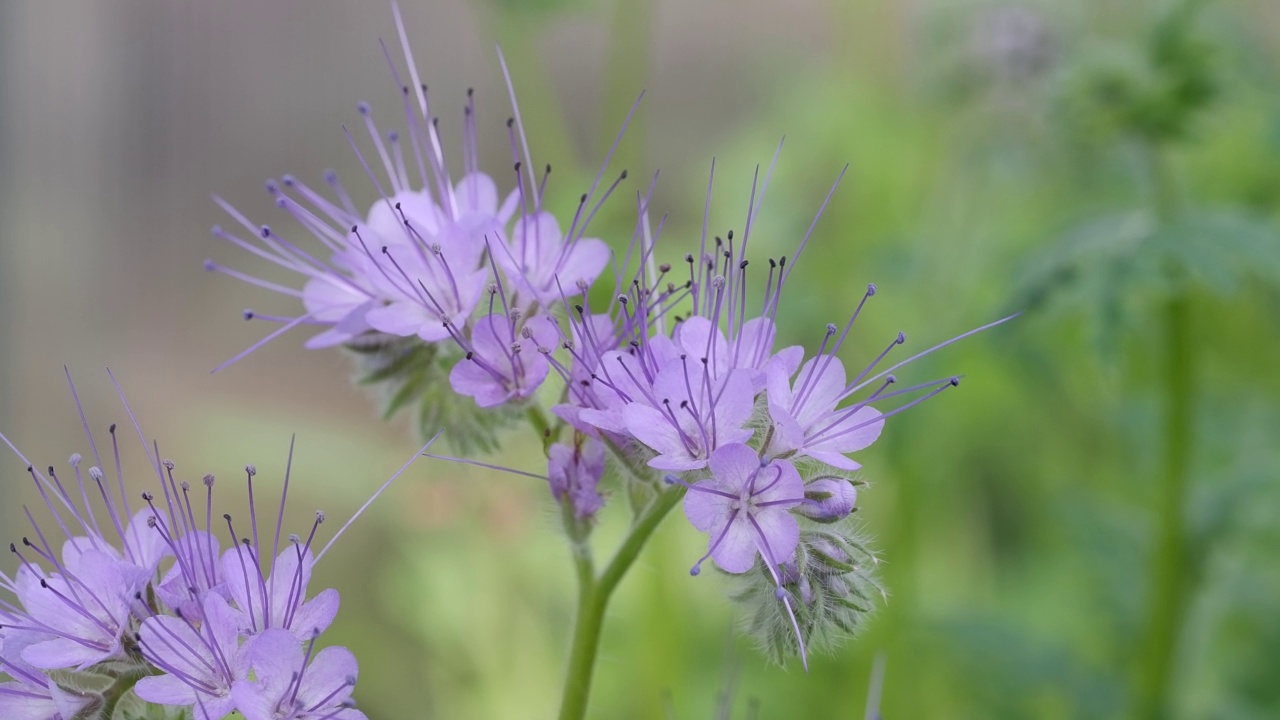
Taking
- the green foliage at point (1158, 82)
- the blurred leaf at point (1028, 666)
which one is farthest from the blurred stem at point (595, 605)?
the green foliage at point (1158, 82)

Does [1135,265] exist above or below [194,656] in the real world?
above

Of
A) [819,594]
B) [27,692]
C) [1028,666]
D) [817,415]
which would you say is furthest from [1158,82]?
[27,692]

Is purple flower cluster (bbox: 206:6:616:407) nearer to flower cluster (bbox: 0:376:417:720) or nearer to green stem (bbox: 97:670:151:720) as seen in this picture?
flower cluster (bbox: 0:376:417:720)

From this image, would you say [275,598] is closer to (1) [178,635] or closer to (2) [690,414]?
(1) [178,635]

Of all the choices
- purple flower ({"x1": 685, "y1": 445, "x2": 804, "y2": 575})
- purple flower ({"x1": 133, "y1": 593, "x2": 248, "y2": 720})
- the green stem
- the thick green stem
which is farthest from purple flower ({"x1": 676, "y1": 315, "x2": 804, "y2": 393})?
the thick green stem

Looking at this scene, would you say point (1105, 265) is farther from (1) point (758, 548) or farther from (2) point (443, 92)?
(2) point (443, 92)

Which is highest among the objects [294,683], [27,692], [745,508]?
[745,508]

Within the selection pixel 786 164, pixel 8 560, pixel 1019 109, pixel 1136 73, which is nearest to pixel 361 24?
pixel 786 164

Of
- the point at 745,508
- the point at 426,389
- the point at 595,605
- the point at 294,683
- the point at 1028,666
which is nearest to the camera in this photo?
the point at 294,683
